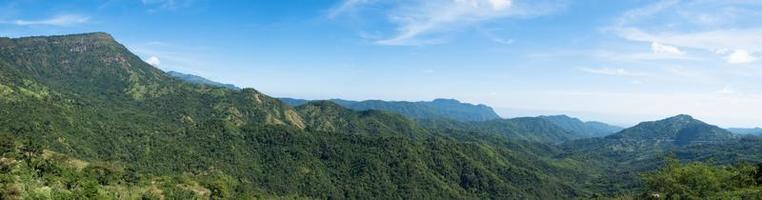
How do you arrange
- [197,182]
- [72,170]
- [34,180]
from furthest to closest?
1. [197,182]
2. [72,170]
3. [34,180]

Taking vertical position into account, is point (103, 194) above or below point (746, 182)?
below

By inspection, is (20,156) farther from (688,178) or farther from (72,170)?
(688,178)

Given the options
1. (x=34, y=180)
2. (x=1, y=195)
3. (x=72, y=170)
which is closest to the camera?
(x=1, y=195)

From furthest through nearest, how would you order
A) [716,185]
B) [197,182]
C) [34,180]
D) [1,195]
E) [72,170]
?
[197,182], [72,170], [716,185], [34,180], [1,195]

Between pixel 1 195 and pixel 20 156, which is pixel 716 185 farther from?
pixel 20 156

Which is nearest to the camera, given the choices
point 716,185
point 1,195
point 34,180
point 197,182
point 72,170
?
point 1,195

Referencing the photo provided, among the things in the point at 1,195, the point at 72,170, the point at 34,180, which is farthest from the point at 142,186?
the point at 1,195

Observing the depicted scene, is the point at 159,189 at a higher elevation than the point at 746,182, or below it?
below

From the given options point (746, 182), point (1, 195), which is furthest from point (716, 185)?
point (1, 195)

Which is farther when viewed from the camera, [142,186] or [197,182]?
[197,182]
